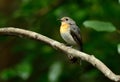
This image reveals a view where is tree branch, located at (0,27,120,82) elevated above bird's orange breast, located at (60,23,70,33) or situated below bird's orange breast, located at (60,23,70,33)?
above

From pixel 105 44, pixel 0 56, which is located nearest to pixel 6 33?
pixel 105 44

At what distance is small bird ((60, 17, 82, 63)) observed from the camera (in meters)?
3.35

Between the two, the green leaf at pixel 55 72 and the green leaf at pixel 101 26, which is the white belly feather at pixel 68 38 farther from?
the green leaf at pixel 55 72

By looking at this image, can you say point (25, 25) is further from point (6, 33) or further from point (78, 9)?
point (6, 33)

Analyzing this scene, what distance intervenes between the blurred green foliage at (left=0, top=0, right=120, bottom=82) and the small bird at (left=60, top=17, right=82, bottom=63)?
478 millimetres

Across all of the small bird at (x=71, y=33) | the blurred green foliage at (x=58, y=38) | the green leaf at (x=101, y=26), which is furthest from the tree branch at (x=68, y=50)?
the blurred green foliage at (x=58, y=38)

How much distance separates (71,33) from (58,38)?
1.11 meters

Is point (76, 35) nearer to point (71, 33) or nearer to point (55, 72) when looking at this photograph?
point (71, 33)

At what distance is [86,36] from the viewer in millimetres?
4402

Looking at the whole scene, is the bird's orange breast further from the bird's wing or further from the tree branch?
the tree branch

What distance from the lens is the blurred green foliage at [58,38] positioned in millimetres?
4062

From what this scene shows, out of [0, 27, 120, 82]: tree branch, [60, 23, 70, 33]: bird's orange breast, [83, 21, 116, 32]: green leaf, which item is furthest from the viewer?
[60, 23, 70, 33]: bird's orange breast

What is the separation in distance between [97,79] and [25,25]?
868 mm

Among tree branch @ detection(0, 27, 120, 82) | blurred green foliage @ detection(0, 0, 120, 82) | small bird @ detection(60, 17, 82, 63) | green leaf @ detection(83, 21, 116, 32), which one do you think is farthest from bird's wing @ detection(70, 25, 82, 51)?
tree branch @ detection(0, 27, 120, 82)
